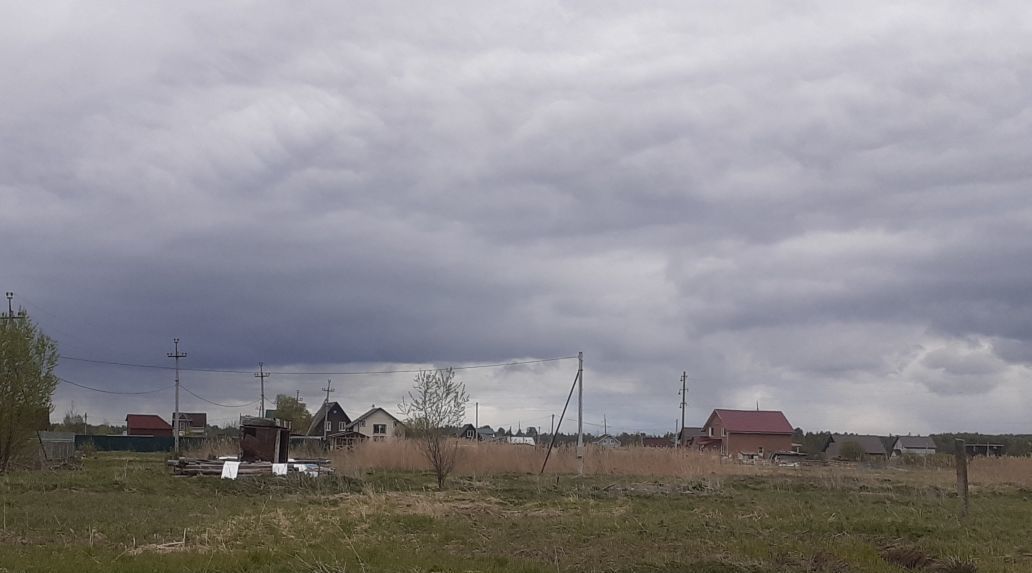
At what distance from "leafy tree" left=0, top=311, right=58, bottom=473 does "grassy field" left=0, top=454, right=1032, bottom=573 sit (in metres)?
8.46

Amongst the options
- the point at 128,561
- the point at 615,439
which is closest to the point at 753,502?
the point at 128,561

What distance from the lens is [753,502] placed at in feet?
77.0

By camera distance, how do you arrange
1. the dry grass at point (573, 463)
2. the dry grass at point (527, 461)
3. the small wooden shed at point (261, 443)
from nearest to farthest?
the small wooden shed at point (261, 443)
the dry grass at point (573, 463)
the dry grass at point (527, 461)

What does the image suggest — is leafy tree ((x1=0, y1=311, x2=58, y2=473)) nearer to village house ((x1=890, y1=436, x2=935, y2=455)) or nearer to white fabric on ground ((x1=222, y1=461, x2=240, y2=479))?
white fabric on ground ((x1=222, y1=461, x2=240, y2=479))

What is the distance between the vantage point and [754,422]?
285ft

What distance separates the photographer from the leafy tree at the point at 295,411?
9612cm

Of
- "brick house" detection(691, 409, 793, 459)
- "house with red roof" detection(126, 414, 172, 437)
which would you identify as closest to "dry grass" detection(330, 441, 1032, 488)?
"brick house" detection(691, 409, 793, 459)

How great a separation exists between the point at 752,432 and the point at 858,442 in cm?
1460

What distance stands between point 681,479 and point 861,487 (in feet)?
21.5

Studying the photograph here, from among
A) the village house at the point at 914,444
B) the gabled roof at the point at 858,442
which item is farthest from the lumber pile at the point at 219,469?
the village house at the point at 914,444

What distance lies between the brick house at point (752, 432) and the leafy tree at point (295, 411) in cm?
3887

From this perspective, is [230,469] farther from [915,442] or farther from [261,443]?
[915,442]

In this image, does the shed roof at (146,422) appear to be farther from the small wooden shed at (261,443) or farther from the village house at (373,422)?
the small wooden shed at (261,443)

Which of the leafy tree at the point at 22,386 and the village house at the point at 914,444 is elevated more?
the leafy tree at the point at 22,386
